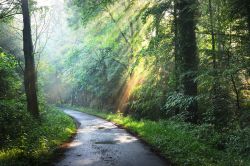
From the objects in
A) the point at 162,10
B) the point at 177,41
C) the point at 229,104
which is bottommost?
the point at 229,104

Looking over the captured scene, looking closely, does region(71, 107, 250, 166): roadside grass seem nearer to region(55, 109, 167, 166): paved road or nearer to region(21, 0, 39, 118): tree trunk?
region(55, 109, 167, 166): paved road

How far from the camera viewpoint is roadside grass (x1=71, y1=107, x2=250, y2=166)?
9.32m

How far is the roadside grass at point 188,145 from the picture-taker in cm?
932

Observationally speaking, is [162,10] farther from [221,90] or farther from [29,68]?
[29,68]

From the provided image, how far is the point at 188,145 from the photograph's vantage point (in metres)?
11.3

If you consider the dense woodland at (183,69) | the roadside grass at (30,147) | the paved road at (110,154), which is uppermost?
the dense woodland at (183,69)

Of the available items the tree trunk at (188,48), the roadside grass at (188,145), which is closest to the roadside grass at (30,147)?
the roadside grass at (188,145)

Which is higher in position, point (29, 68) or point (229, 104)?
point (29, 68)

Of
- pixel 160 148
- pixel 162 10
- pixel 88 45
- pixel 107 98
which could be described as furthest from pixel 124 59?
pixel 160 148

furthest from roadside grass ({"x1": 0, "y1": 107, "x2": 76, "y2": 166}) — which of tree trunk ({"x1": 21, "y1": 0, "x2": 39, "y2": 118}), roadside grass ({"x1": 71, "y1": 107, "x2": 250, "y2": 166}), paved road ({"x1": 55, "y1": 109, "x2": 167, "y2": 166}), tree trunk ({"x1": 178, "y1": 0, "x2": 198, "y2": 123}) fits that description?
tree trunk ({"x1": 178, "y1": 0, "x2": 198, "y2": 123})

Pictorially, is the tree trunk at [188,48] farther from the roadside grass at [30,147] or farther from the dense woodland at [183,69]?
the roadside grass at [30,147]

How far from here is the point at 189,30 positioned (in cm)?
1655

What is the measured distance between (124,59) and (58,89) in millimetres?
45594

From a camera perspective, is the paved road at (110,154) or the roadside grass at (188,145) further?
the paved road at (110,154)
